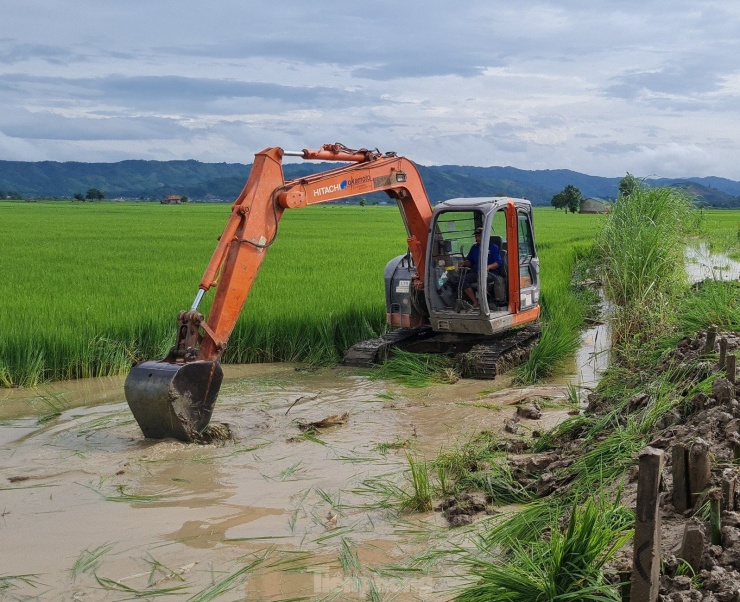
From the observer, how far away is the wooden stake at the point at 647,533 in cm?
319

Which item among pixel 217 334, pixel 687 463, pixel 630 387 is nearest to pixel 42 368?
pixel 217 334

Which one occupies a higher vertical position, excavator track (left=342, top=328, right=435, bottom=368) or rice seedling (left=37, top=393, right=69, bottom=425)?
excavator track (left=342, top=328, right=435, bottom=368)

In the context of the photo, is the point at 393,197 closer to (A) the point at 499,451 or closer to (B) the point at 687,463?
(A) the point at 499,451

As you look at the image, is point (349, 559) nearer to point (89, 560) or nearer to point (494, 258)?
point (89, 560)

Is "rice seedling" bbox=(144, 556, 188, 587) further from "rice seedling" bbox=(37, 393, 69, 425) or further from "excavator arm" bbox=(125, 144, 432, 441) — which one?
"rice seedling" bbox=(37, 393, 69, 425)

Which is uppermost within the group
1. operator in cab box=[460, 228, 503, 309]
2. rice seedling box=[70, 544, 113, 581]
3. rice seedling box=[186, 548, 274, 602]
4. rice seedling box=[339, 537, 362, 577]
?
operator in cab box=[460, 228, 503, 309]

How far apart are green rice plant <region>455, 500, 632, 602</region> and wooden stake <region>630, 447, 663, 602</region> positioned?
7.6 inches

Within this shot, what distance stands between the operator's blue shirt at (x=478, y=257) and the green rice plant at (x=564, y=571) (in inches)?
268

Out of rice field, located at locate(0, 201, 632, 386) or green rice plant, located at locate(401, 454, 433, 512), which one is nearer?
green rice plant, located at locate(401, 454, 433, 512)

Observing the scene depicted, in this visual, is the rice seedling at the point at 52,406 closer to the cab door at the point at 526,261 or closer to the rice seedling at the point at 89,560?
the rice seedling at the point at 89,560

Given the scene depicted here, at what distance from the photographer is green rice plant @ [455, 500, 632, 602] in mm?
3586

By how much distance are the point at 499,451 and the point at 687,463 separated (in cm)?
250

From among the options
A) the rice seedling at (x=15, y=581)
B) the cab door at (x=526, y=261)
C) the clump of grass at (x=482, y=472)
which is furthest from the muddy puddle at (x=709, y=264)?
the rice seedling at (x=15, y=581)

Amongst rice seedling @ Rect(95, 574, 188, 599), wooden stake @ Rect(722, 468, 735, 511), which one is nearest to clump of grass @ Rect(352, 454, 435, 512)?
rice seedling @ Rect(95, 574, 188, 599)
